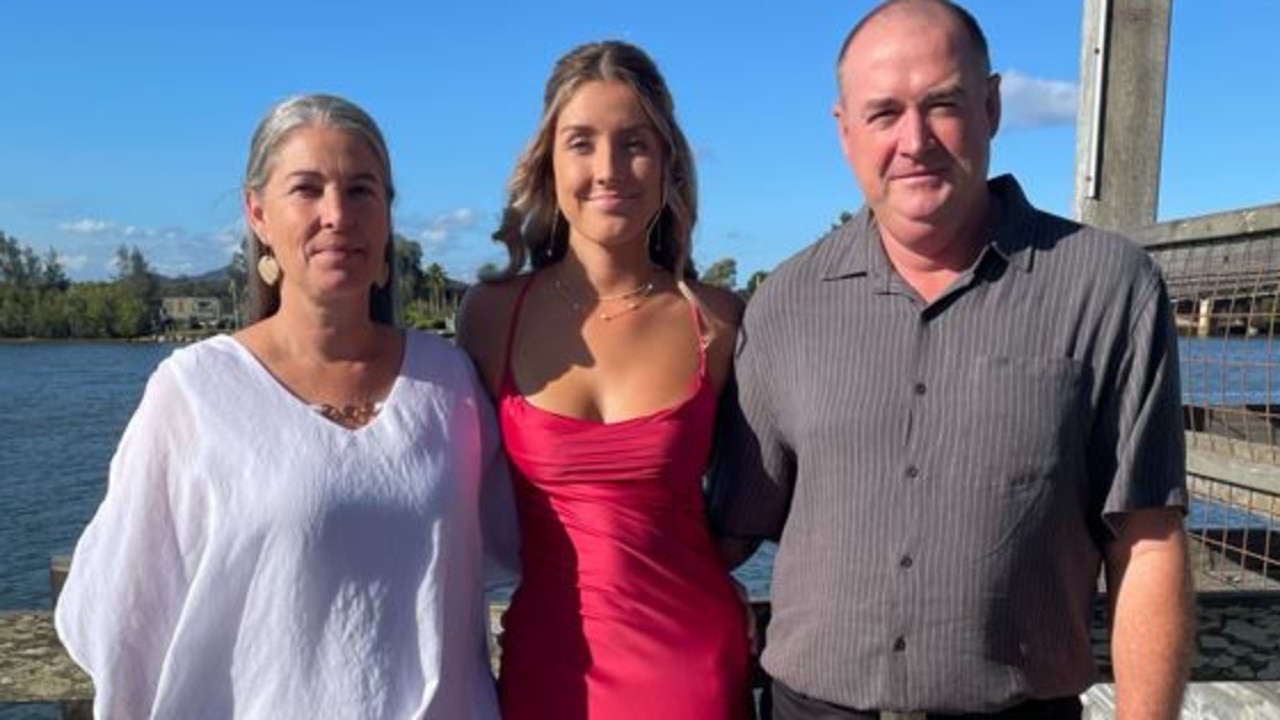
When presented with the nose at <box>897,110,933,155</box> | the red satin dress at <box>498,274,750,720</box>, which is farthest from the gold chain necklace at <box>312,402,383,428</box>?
the nose at <box>897,110,933,155</box>

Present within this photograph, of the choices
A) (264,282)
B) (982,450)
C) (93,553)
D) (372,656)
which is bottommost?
(372,656)

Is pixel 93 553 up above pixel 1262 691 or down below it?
above

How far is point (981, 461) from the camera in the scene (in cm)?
239

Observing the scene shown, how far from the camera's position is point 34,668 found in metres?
3.01

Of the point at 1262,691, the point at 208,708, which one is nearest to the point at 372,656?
the point at 208,708

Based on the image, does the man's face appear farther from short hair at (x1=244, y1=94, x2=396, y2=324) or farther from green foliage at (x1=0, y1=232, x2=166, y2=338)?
green foliage at (x1=0, y1=232, x2=166, y2=338)

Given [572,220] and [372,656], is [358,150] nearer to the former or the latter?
[572,220]

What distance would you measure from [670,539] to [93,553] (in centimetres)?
128

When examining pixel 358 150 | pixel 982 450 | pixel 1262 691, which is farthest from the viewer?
pixel 1262 691

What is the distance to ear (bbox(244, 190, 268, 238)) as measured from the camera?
8.84 ft

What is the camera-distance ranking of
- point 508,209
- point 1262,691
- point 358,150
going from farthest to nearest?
point 1262,691
point 508,209
point 358,150

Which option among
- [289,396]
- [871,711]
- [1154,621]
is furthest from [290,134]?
[1154,621]

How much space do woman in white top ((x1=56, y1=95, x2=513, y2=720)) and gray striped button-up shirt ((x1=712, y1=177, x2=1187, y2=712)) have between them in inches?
32.5

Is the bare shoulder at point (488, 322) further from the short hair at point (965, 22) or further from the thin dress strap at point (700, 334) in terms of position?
the short hair at point (965, 22)
